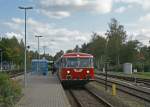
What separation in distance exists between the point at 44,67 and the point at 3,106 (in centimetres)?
4668

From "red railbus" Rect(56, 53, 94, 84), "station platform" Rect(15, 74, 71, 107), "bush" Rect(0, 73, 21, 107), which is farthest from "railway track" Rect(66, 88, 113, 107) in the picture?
"red railbus" Rect(56, 53, 94, 84)

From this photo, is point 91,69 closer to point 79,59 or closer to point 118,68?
point 79,59

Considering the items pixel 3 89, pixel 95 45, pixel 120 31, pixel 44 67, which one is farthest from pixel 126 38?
pixel 3 89

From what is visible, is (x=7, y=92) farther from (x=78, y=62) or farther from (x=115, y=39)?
(x=115, y=39)

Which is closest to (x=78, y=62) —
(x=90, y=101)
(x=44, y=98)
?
(x=90, y=101)

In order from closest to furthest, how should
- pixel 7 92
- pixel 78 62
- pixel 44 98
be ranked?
pixel 7 92
pixel 44 98
pixel 78 62

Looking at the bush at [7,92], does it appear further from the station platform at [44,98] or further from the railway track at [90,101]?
the railway track at [90,101]

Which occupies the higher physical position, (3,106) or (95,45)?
(95,45)

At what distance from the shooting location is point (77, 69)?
105ft

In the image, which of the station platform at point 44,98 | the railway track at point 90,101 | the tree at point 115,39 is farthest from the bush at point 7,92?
the tree at point 115,39

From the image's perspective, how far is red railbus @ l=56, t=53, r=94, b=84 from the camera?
31828 mm

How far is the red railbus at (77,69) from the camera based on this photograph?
3183cm

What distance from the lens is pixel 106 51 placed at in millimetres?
104312

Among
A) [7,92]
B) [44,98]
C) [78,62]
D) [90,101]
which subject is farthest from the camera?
[78,62]
